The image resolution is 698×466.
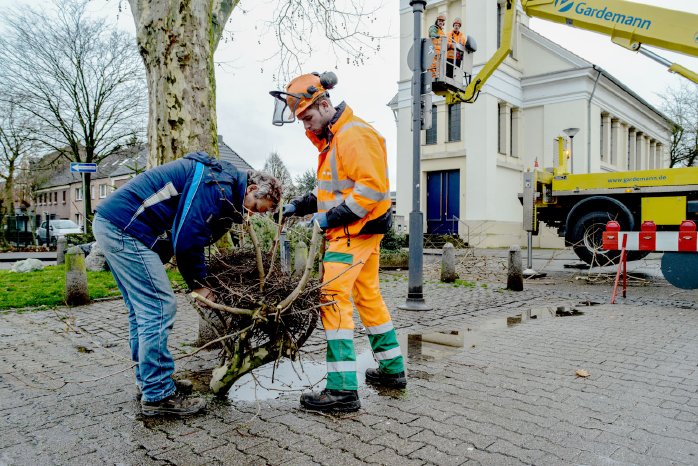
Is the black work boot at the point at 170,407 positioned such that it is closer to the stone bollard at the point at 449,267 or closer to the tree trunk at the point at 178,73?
the tree trunk at the point at 178,73

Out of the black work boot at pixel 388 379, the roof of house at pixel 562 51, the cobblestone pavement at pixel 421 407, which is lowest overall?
the cobblestone pavement at pixel 421 407

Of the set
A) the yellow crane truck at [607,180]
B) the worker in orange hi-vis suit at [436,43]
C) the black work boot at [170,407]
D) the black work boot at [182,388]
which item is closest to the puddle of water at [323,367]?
the black work boot at [182,388]

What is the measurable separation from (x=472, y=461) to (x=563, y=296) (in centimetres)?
656

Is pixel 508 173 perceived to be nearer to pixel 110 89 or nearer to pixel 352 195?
pixel 110 89

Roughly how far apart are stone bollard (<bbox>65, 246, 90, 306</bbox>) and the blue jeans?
15.0 ft

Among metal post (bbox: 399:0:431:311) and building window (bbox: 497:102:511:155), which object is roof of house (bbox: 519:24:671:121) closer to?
building window (bbox: 497:102:511:155)

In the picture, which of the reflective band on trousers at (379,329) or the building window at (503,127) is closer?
the reflective band on trousers at (379,329)

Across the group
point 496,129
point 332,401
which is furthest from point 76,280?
point 496,129

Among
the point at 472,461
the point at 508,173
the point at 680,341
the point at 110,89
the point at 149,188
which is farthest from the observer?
the point at 110,89

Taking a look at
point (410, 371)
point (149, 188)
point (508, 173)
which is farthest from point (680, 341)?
point (508, 173)

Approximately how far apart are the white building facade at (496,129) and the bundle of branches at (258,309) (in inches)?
755

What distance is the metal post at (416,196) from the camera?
6.98 m

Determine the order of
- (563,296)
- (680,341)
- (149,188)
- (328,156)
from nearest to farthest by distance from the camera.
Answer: (149,188) < (328,156) < (680,341) < (563,296)

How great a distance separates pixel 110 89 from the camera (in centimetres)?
2639
